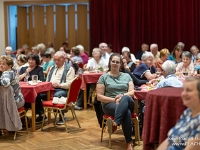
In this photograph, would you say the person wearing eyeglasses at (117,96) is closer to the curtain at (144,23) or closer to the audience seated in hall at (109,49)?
the audience seated in hall at (109,49)

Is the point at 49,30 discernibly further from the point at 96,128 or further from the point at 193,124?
the point at 193,124

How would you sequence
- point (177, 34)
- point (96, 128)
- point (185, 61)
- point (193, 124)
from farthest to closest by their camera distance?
point (177, 34), point (185, 61), point (96, 128), point (193, 124)

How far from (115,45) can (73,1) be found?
1764 millimetres

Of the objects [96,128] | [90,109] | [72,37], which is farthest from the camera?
[72,37]

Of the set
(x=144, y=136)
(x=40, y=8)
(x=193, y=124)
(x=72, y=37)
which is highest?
(x=40, y=8)

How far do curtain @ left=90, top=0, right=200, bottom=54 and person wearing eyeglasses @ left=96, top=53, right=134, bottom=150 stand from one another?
571cm

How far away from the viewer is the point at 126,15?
35.1 ft

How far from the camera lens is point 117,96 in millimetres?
4750

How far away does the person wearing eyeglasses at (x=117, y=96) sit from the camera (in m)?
4.56

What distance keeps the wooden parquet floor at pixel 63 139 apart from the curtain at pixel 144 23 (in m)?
5.12

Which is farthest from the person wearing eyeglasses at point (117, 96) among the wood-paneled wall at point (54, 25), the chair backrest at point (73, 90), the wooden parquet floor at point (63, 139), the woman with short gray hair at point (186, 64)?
the wood-paneled wall at point (54, 25)

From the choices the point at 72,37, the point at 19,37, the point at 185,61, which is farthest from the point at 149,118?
the point at 19,37

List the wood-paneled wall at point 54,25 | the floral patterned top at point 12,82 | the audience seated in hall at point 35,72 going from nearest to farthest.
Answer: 1. the floral patterned top at point 12,82
2. the audience seated in hall at point 35,72
3. the wood-paneled wall at point 54,25

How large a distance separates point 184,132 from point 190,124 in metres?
0.07
